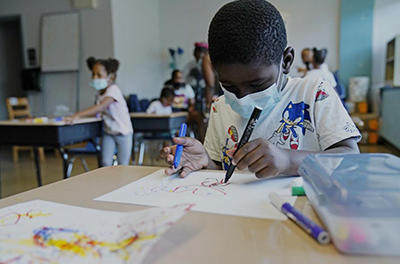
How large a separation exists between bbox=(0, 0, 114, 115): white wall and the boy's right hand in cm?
413

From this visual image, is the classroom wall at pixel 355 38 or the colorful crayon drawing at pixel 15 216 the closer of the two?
the colorful crayon drawing at pixel 15 216

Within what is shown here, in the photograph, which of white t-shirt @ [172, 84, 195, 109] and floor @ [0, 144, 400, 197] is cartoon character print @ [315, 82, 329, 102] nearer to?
A: floor @ [0, 144, 400, 197]

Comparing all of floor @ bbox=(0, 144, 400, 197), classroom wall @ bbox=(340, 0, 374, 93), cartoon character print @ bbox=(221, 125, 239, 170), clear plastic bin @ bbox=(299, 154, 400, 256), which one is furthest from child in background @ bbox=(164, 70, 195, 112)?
clear plastic bin @ bbox=(299, 154, 400, 256)

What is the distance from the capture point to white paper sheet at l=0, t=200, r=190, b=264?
37 cm

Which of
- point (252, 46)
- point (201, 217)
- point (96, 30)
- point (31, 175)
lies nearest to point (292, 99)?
point (252, 46)

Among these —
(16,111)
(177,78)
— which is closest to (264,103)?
(177,78)

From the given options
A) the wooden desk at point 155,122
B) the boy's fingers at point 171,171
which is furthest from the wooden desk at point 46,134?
the boy's fingers at point 171,171

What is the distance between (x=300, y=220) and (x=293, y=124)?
0.46 metres

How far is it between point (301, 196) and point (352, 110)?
194 inches

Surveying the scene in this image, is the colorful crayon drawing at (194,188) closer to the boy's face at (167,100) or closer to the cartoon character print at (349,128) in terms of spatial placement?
the cartoon character print at (349,128)

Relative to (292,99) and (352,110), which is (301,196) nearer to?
(292,99)

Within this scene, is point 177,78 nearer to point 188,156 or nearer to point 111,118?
point 111,118

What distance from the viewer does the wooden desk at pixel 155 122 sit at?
9.12 feet

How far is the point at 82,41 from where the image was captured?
15.4 ft
